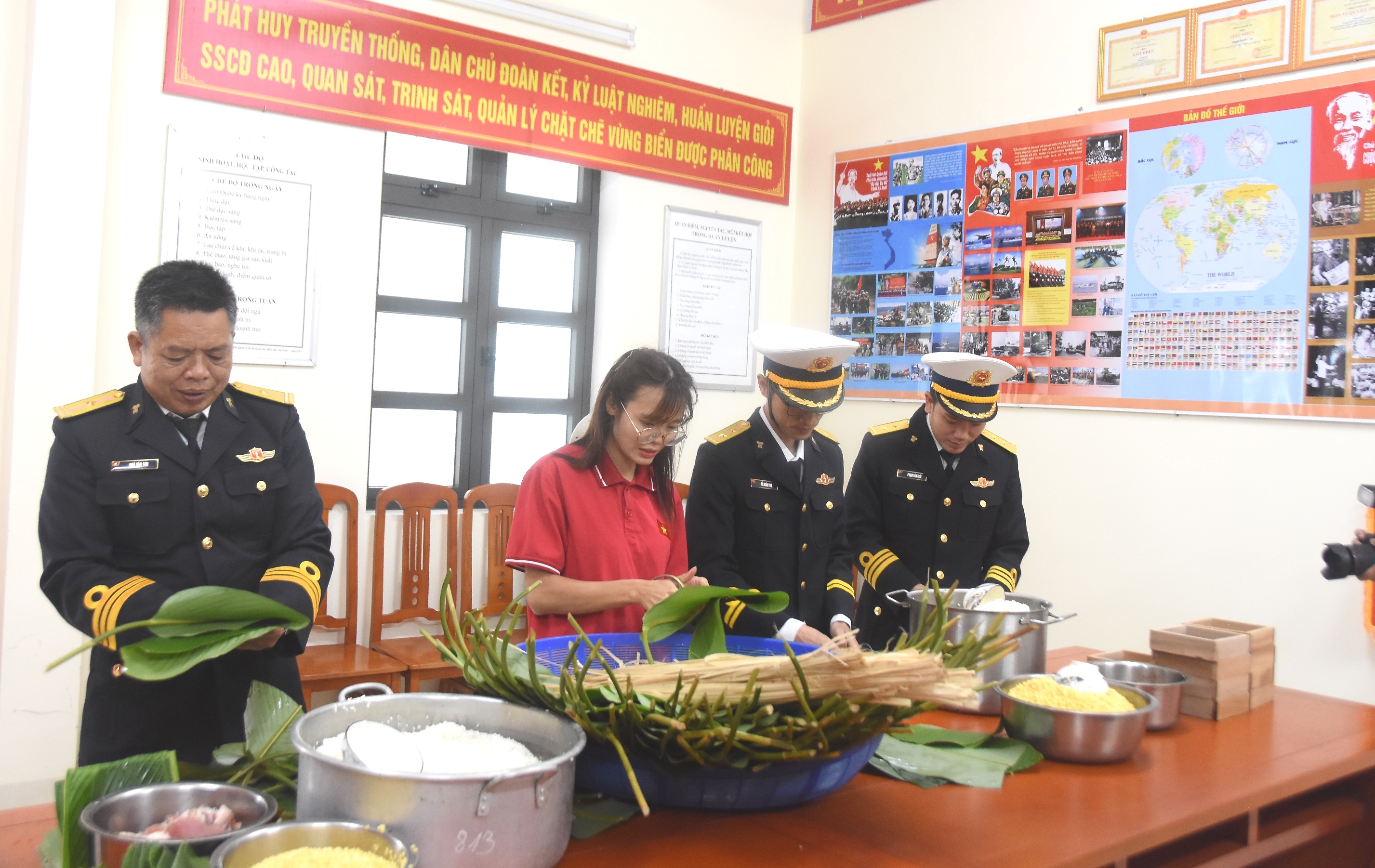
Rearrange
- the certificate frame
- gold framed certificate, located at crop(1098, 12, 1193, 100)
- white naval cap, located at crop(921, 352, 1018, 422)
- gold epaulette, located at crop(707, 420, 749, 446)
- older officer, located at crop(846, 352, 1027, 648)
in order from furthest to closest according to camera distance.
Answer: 1. gold framed certificate, located at crop(1098, 12, 1193, 100)
2. the certificate frame
3. older officer, located at crop(846, 352, 1027, 648)
4. white naval cap, located at crop(921, 352, 1018, 422)
5. gold epaulette, located at crop(707, 420, 749, 446)

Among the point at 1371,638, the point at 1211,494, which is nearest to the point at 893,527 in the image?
the point at 1211,494

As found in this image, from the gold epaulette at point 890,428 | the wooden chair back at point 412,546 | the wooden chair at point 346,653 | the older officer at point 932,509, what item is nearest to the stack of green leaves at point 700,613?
the older officer at point 932,509

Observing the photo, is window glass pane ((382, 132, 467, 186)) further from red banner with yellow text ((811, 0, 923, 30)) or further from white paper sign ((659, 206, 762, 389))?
red banner with yellow text ((811, 0, 923, 30))

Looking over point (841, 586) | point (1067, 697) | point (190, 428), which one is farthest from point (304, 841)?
point (841, 586)

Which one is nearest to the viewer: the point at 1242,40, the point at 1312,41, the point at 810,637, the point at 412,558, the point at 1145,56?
the point at 810,637

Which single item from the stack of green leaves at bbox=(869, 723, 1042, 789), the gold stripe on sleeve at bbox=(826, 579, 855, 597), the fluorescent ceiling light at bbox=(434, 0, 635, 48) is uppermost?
the fluorescent ceiling light at bbox=(434, 0, 635, 48)

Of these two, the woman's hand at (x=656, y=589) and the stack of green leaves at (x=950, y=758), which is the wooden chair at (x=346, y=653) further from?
the stack of green leaves at (x=950, y=758)

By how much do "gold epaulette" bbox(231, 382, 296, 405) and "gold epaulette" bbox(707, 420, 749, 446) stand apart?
104cm

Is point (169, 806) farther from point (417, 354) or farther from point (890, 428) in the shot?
point (417, 354)

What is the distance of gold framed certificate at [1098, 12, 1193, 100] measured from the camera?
3.74 metres

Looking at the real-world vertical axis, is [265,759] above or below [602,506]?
below

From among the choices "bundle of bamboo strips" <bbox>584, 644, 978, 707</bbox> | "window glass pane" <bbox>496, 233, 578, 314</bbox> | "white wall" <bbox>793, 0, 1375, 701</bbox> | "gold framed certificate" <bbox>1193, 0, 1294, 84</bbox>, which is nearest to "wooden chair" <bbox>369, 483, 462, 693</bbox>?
"window glass pane" <bbox>496, 233, 578, 314</bbox>

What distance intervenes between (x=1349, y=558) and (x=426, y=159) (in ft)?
11.8

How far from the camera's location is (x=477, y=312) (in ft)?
14.6
